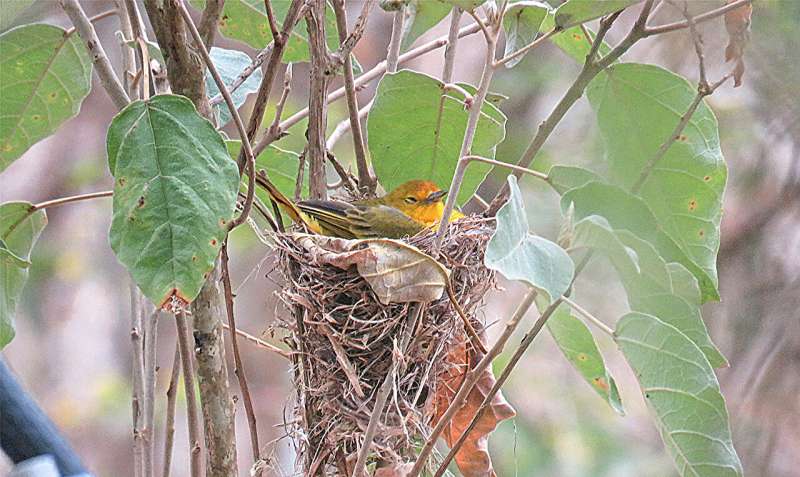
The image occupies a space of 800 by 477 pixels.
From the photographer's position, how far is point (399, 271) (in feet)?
4.34

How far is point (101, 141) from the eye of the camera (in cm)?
585

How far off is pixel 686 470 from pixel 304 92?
15.4 ft

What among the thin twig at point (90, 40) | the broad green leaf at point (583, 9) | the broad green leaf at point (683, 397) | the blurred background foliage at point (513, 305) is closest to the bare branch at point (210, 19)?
the thin twig at point (90, 40)

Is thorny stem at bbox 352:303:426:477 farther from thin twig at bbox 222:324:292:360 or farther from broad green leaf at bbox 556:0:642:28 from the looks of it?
broad green leaf at bbox 556:0:642:28

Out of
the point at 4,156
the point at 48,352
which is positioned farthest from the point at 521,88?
the point at 4,156

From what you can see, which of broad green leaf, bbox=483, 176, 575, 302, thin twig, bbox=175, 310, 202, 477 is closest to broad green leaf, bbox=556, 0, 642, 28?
broad green leaf, bbox=483, 176, 575, 302

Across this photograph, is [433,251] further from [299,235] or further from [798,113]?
[798,113]

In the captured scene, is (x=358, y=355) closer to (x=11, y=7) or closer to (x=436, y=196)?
(x=436, y=196)

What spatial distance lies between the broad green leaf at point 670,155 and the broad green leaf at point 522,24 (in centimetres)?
21

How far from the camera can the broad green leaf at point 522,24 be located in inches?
49.9

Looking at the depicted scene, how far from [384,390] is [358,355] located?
0.83 feet

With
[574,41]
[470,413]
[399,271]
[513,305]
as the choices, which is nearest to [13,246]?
[399,271]

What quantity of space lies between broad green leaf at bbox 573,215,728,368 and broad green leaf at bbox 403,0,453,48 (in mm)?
497

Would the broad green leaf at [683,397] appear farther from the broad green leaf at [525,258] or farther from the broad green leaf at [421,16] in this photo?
the broad green leaf at [421,16]
